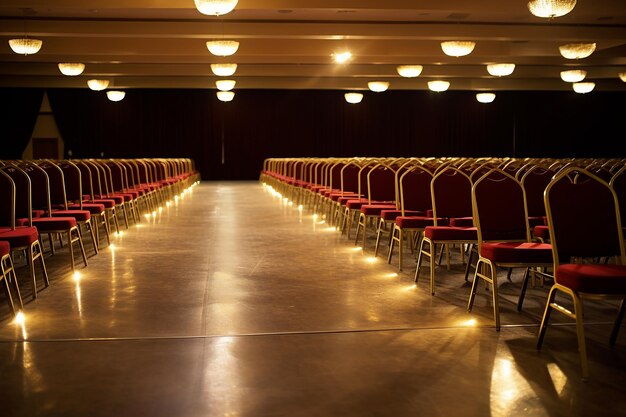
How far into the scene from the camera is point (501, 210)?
4574 millimetres

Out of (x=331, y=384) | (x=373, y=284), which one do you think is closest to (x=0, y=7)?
(x=373, y=284)

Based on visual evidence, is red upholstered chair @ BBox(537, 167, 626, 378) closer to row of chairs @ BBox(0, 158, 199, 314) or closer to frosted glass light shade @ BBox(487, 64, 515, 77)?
row of chairs @ BBox(0, 158, 199, 314)

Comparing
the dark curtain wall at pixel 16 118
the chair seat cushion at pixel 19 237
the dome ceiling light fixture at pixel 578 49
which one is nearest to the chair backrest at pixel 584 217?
the chair seat cushion at pixel 19 237

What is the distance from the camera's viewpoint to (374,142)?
27.7 meters

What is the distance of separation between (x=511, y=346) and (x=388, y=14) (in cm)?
1013

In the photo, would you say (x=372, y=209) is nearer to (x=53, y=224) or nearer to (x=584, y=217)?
(x=53, y=224)

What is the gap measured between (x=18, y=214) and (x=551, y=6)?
22.3 ft

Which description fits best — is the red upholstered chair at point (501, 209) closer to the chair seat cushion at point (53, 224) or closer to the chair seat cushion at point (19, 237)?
the chair seat cushion at point (19, 237)

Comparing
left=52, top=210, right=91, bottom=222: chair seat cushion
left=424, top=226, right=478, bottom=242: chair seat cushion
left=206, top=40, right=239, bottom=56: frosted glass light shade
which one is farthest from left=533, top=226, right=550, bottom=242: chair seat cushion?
left=206, top=40, right=239, bottom=56: frosted glass light shade

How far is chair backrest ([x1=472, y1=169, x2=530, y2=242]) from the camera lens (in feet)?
14.8

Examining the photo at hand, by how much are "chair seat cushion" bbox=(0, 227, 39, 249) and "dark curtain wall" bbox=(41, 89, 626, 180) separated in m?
22.1

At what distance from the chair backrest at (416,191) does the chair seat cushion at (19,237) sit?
3.14 m

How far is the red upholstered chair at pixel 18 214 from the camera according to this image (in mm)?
4500

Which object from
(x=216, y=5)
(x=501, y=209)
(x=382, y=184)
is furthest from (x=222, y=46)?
(x=501, y=209)
